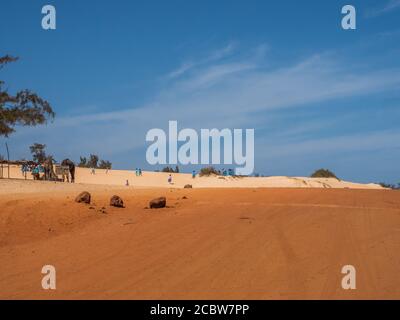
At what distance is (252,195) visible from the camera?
1512 cm

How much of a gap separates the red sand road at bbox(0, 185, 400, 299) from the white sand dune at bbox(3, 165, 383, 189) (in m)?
27.3

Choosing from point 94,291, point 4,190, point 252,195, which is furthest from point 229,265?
point 4,190

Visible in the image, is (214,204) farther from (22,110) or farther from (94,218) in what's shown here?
(22,110)

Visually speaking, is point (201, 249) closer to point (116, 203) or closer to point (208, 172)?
point (116, 203)

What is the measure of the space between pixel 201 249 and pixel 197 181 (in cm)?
3869

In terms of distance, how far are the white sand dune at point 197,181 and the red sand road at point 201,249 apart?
2731 cm

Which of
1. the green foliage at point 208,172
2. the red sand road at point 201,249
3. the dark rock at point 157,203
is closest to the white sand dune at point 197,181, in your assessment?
the green foliage at point 208,172

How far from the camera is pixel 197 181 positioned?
4659cm

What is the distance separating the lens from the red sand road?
6027 millimetres

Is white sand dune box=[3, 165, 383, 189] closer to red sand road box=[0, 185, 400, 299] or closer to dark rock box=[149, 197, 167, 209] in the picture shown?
dark rock box=[149, 197, 167, 209]

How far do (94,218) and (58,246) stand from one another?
2448 mm

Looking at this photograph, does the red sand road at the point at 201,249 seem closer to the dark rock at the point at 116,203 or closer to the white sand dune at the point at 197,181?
the dark rock at the point at 116,203

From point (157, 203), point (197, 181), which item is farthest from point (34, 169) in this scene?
point (157, 203)

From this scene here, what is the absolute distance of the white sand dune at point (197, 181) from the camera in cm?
4075
